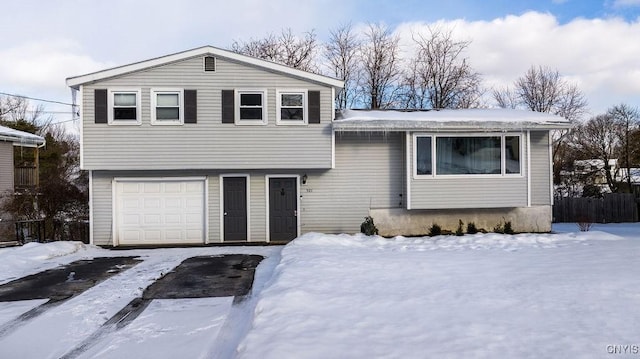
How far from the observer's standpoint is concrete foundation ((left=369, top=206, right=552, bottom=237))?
14.2 metres

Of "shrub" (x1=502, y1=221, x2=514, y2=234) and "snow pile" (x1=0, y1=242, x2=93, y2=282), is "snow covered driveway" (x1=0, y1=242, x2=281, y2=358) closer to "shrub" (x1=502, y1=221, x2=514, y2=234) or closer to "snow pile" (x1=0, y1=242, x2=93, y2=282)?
"snow pile" (x1=0, y1=242, x2=93, y2=282)

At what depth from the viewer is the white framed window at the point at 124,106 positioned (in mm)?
13148

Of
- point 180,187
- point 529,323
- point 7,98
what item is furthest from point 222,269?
point 7,98

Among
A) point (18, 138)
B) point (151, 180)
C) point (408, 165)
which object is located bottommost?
point (151, 180)

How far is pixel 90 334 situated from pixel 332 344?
9.53 ft

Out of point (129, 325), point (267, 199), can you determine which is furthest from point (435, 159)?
point (129, 325)

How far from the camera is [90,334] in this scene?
17.7ft

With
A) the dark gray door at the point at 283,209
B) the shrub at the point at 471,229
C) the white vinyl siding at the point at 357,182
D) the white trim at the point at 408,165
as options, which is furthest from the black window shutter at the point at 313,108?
the shrub at the point at 471,229

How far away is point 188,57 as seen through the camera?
1330 cm

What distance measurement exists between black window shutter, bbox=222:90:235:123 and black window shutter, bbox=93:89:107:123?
324cm

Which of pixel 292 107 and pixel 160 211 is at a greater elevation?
pixel 292 107

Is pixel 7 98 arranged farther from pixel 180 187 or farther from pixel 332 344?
pixel 332 344

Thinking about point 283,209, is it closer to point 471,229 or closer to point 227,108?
point 227,108

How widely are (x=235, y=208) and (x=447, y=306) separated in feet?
30.4
